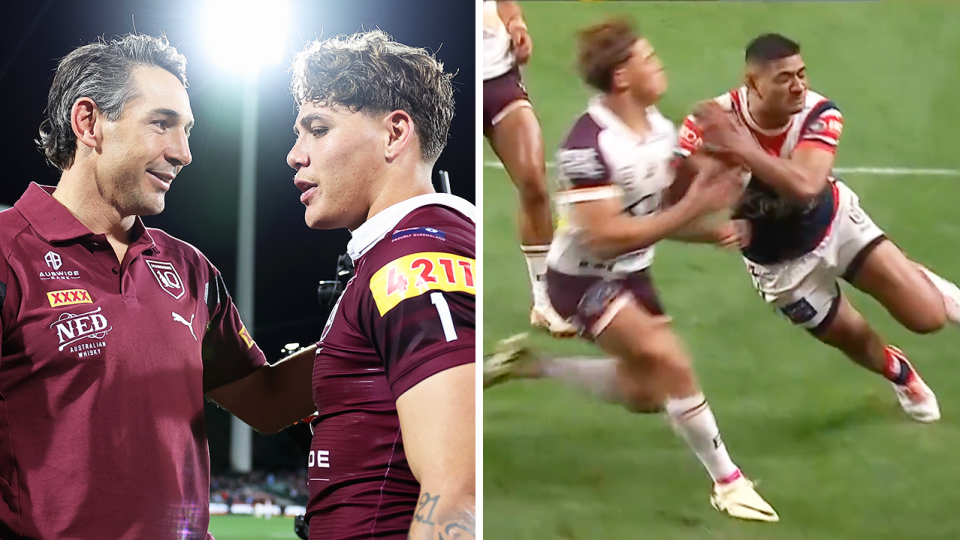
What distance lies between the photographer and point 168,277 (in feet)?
7.82

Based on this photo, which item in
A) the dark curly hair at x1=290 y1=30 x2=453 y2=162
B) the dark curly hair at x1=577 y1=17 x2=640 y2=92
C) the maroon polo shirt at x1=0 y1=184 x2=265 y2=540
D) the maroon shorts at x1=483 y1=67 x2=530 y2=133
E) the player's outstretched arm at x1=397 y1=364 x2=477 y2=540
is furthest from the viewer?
the dark curly hair at x1=577 y1=17 x2=640 y2=92

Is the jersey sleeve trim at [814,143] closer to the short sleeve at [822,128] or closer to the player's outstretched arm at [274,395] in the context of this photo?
the short sleeve at [822,128]

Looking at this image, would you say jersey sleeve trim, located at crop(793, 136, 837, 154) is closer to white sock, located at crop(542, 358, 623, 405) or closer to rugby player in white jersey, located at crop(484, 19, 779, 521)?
rugby player in white jersey, located at crop(484, 19, 779, 521)

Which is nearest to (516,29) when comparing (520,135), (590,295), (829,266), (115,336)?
(520,135)

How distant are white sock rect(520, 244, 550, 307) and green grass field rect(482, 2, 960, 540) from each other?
1.3 inches

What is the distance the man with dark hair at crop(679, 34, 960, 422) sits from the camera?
8.50 ft

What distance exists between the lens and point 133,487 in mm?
2264

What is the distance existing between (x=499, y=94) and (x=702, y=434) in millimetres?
1238

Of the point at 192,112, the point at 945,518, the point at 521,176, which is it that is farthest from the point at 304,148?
the point at 945,518

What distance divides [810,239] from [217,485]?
199 cm

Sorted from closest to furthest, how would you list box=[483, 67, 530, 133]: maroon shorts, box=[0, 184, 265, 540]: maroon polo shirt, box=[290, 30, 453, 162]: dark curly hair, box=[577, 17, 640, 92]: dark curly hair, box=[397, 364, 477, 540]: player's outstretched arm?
1. box=[397, 364, 477, 540]: player's outstretched arm
2. box=[0, 184, 265, 540]: maroon polo shirt
3. box=[290, 30, 453, 162]: dark curly hair
4. box=[483, 67, 530, 133]: maroon shorts
5. box=[577, 17, 640, 92]: dark curly hair

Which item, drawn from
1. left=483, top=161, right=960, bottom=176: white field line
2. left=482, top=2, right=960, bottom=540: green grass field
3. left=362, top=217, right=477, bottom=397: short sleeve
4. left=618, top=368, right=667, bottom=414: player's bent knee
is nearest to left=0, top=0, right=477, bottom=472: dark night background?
left=362, top=217, right=477, bottom=397: short sleeve

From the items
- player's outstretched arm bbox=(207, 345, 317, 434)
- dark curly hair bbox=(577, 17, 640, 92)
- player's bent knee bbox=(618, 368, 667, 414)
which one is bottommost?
player's bent knee bbox=(618, 368, 667, 414)

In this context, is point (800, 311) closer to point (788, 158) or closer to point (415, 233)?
point (788, 158)
